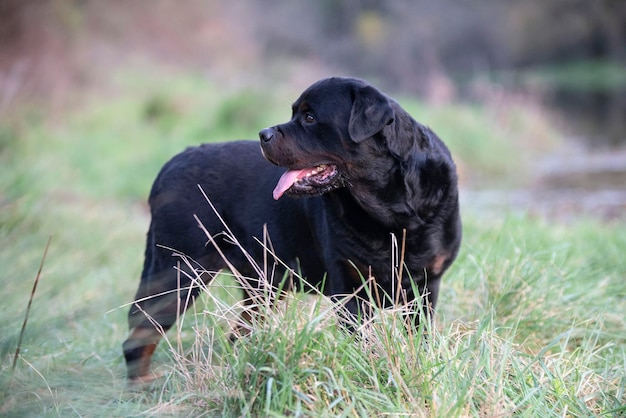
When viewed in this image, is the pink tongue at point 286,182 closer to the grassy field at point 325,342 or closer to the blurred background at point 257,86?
the grassy field at point 325,342

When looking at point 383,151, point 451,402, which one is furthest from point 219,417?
point 383,151

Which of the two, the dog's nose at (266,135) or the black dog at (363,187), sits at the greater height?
the dog's nose at (266,135)

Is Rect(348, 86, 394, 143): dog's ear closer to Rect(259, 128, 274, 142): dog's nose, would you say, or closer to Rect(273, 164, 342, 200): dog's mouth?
Rect(273, 164, 342, 200): dog's mouth

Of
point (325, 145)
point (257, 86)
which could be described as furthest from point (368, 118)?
point (257, 86)

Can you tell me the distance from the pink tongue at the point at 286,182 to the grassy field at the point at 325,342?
1.84 feet

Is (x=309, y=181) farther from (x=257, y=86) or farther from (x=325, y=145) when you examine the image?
(x=257, y=86)

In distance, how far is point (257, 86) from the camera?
15164 mm

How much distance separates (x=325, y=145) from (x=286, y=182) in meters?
0.25

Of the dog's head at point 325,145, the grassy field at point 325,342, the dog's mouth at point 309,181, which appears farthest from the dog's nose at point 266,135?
the grassy field at point 325,342

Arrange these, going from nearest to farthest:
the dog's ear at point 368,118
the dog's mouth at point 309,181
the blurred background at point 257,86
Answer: the dog's ear at point 368,118, the dog's mouth at point 309,181, the blurred background at point 257,86

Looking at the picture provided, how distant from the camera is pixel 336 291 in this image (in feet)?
11.1

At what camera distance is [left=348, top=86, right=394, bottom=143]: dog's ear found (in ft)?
10.6

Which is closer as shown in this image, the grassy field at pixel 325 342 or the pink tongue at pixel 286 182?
the grassy field at pixel 325 342

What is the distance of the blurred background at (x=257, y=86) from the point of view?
12.2 metres
